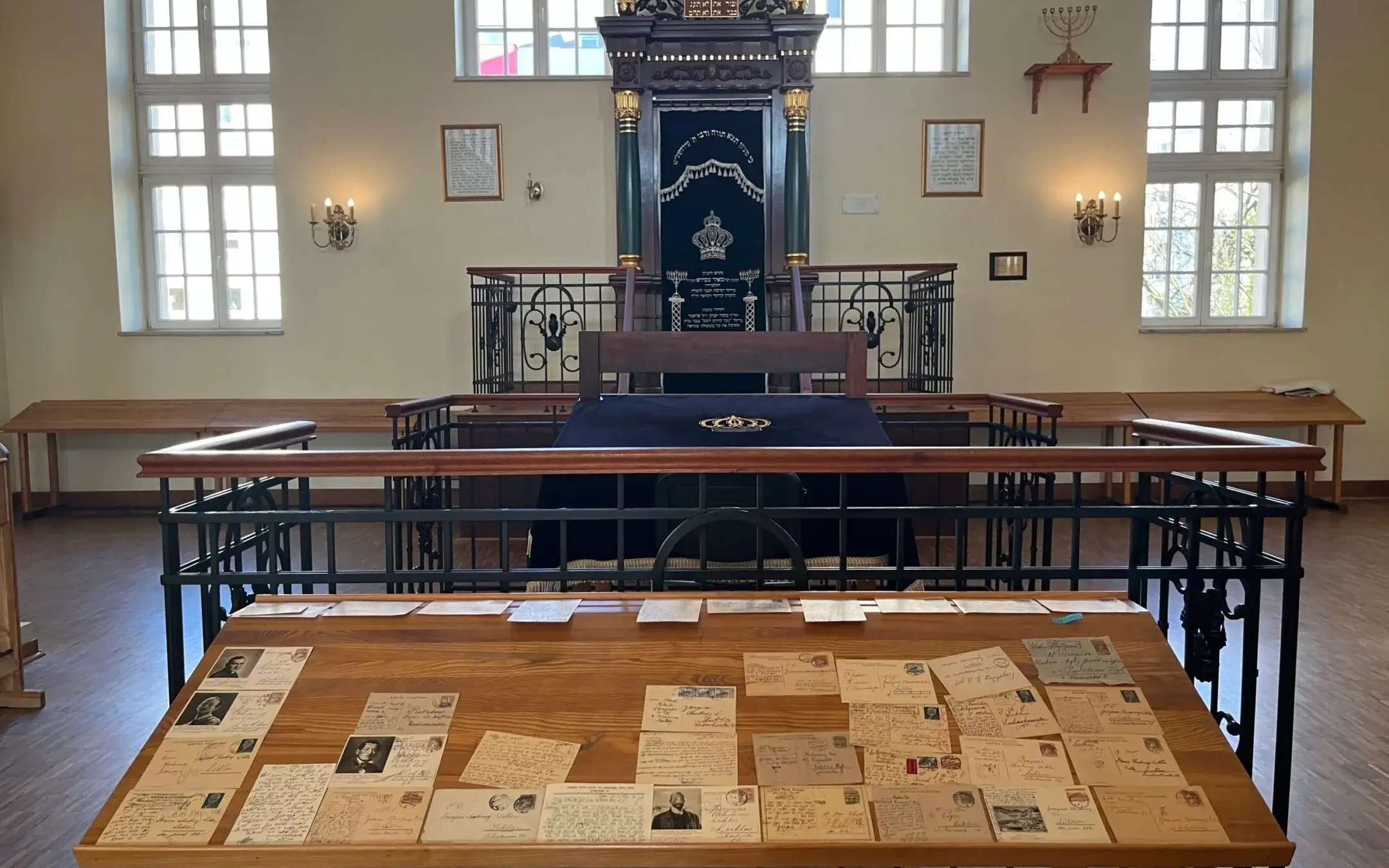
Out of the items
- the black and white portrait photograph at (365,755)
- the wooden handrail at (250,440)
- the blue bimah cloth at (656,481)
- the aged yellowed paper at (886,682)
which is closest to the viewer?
the black and white portrait photograph at (365,755)

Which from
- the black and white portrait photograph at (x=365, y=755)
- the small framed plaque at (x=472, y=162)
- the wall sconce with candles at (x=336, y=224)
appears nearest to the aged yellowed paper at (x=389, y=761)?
the black and white portrait photograph at (x=365, y=755)

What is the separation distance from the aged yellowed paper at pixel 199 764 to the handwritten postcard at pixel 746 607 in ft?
2.57

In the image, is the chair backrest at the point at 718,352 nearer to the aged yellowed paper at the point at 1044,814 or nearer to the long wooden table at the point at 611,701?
the long wooden table at the point at 611,701

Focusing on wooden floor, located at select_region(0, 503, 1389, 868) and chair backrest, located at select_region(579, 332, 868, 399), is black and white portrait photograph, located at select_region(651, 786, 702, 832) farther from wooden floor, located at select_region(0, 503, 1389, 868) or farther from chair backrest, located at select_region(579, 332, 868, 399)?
chair backrest, located at select_region(579, 332, 868, 399)

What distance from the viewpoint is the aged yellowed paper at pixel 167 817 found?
1.22m

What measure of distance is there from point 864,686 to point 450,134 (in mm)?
6555

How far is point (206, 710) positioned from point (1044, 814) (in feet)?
4.31

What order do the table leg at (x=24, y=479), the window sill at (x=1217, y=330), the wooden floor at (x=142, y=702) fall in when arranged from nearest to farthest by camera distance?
the wooden floor at (x=142, y=702) < the table leg at (x=24, y=479) < the window sill at (x=1217, y=330)

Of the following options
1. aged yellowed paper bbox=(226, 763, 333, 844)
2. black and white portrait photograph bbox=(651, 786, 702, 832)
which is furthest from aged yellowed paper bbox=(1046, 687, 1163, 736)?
aged yellowed paper bbox=(226, 763, 333, 844)

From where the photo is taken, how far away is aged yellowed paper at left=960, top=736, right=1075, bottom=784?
1.30 meters

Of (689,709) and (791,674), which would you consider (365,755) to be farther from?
(791,674)

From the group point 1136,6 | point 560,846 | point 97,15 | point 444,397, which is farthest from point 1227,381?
point 97,15

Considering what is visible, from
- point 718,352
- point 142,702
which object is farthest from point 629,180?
point 142,702

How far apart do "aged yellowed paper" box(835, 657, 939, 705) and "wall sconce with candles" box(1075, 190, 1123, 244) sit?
20.9 feet
